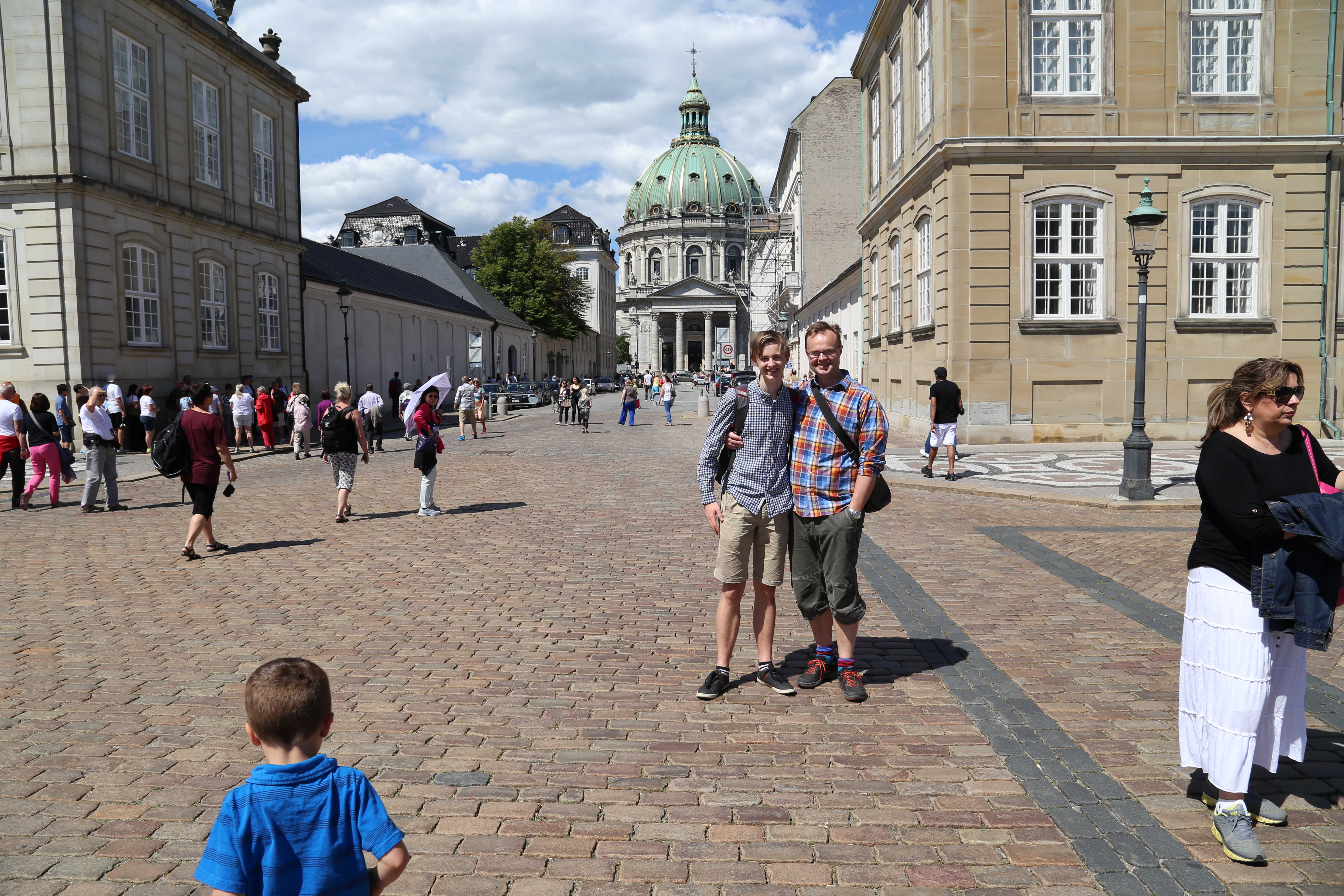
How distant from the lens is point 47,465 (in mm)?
13383

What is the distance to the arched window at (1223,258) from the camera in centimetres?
2011

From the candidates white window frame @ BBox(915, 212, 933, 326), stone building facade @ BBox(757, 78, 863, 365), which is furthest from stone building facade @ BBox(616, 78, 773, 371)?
white window frame @ BBox(915, 212, 933, 326)

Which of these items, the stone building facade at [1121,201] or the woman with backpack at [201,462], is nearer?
the woman with backpack at [201,462]

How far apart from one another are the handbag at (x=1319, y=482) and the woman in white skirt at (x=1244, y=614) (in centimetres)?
1

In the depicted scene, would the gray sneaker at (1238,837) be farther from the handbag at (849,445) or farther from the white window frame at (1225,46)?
the white window frame at (1225,46)

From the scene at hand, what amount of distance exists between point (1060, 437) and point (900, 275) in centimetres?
662

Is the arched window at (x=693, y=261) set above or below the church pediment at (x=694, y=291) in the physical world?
above

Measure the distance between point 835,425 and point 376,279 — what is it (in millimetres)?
41601

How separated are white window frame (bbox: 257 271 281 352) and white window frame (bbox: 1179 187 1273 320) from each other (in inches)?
1012

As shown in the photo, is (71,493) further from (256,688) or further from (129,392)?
(256,688)

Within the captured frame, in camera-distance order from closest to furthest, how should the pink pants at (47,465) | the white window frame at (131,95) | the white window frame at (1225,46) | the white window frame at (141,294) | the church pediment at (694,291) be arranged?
the pink pants at (47,465), the white window frame at (1225,46), the white window frame at (131,95), the white window frame at (141,294), the church pediment at (694,291)

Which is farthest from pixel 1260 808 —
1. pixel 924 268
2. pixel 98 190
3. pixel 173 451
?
pixel 98 190

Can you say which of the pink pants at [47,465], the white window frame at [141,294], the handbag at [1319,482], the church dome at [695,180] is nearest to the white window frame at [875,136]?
the white window frame at [141,294]

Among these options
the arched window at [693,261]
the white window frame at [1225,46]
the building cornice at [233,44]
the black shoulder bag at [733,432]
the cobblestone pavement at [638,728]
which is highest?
the arched window at [693,261]
